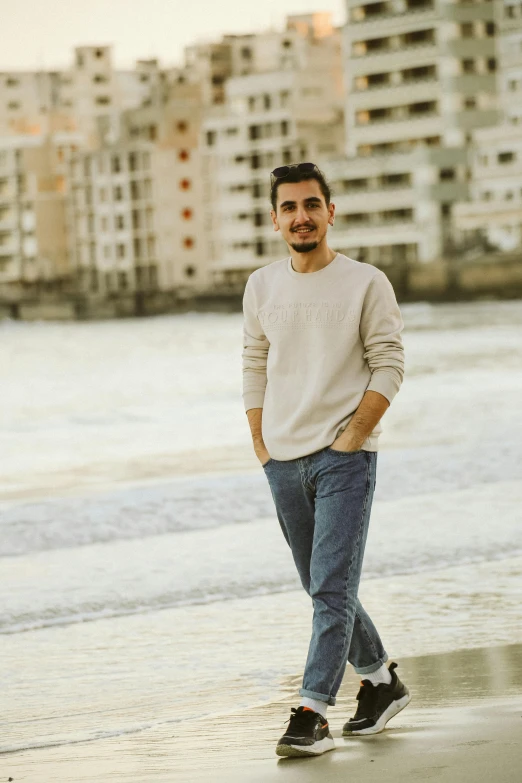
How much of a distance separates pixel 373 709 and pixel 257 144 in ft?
317

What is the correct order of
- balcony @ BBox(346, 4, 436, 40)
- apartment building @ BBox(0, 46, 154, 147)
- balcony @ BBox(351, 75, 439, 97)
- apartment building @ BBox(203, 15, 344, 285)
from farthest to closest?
apartment building @ BBox(0, 46, 154, 147) < apartment building @ BBox(203, 15, 344, 285) < balcony @ BBox(351, 75, 439, 97) < balcony @ BBox(346, 4, 436, 40)

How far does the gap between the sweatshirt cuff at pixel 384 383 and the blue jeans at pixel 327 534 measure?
0.16 meters

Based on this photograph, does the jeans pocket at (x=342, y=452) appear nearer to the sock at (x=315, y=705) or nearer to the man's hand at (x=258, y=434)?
the man's hand at (x=258, y=434)

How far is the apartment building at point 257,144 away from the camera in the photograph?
98000mm

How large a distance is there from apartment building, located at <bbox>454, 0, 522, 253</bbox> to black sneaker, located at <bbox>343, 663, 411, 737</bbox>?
79.0m

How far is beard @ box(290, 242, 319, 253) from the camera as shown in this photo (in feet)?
12.9

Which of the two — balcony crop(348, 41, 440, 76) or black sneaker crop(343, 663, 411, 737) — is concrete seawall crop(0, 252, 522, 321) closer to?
balcony crop(348, 41, 440, 76)

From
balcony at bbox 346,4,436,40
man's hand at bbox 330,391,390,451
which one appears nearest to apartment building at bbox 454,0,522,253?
balcony at bbox 346,4,436,40

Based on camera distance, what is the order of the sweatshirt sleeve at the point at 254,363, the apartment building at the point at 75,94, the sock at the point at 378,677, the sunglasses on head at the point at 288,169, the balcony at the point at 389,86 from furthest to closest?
the apartment building at the point at 75,94, the balcony at the point at 389,86, the sock at the point at 378,677, the sweatshirt sleeve at the point at 254,363, the sunglasses on head at the point at 288,169

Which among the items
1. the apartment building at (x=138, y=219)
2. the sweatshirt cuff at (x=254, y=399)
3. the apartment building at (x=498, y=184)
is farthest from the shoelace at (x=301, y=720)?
the apartment building at (x=138, y=219)

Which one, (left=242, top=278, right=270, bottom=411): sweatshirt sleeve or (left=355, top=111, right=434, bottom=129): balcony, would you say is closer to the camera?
(left=242, top=278, right=270, bottom=411): sweatshirt sleeve

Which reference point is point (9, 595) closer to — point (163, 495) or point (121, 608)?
point (121, 608)

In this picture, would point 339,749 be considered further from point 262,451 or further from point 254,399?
point 254,399

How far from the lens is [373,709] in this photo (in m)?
4.16
